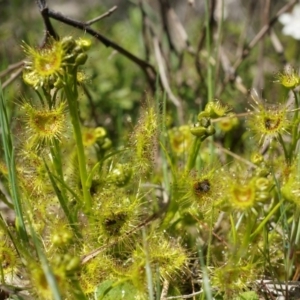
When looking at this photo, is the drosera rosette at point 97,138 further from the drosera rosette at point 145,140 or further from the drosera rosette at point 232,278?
the drosera rosette at point 232,278

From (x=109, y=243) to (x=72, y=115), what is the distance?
29 centimetres

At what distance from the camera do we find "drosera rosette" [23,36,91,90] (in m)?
1.18

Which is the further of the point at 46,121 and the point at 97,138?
the point at 97,138

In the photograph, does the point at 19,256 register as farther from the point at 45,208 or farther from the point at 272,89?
the point at 272,89

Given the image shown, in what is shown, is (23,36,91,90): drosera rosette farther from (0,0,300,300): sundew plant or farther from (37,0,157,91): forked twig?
(37,0,157,91): forked twig

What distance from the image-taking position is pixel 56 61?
3.90ft

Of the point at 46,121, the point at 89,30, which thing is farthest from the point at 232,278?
the point at 89,30

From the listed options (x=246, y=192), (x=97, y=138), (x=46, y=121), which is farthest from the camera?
(x=97, y=138)

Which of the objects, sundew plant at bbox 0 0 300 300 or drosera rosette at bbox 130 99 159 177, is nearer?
sundew plant at bbox 0 0 300 300

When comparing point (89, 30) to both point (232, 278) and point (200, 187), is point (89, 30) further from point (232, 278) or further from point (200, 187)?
point (232, 278)

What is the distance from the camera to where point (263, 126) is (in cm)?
136

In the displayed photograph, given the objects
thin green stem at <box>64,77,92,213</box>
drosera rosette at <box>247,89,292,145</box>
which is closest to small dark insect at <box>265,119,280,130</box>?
drosera rosette at <box>247,89,292,145</box>

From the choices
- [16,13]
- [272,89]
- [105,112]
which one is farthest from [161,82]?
[16,13]

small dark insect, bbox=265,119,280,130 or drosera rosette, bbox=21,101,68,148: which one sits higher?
drosera rosette, bbox=21,101,68,148
